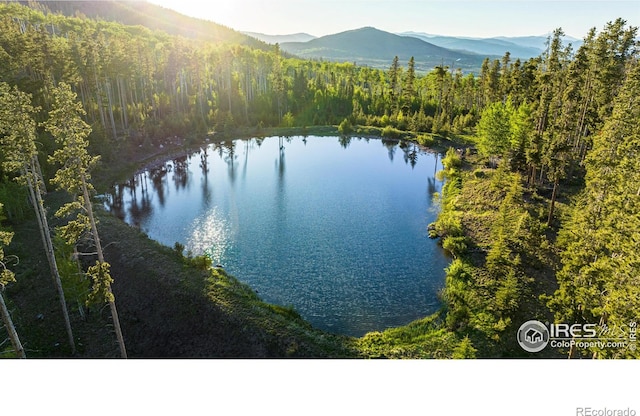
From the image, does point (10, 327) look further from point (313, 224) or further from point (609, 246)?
point (609, 246)

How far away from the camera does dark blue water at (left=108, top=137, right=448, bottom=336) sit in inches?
926

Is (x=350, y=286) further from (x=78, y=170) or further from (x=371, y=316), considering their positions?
(x=78, y=170)

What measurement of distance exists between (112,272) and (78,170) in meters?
12.6

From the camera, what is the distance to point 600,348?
14.7 meters

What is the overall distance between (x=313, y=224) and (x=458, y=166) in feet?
75.8

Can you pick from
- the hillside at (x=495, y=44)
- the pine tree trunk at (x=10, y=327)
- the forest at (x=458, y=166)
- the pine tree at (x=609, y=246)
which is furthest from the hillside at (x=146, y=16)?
the pine tree trunk at (x=10, y=327)

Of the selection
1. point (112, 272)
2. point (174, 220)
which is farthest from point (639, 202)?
point (174, 220)

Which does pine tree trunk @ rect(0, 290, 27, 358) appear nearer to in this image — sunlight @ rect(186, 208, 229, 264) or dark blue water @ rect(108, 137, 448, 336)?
dark blue water @ rect(108, 137, 448, 336)

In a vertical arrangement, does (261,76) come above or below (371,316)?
above

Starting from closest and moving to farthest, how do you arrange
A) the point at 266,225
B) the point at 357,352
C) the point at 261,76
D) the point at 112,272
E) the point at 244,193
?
the point at 357,352 → the point at 112,272 → the point at 266,225 → the point at 244,193 → the point at 261,76
